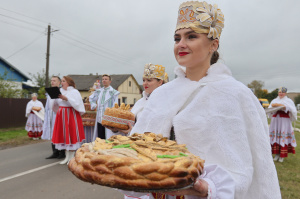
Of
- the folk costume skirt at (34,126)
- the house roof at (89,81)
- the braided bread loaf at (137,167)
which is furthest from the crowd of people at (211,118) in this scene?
the house roof at (89,81)

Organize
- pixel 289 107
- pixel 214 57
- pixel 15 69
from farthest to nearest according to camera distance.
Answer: pixel 15 69 < pixel 289 107 < pixel 214 57

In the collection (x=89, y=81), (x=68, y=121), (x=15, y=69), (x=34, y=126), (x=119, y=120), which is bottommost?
(x=34, y=126)

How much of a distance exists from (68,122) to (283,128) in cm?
630

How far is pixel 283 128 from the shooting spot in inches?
279

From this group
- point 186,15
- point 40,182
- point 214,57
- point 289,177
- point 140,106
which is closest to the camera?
point 186,15

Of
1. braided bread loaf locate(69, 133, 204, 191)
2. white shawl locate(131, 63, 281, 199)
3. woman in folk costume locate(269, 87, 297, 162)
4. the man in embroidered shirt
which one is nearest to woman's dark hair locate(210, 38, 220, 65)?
white shawl locate(131, 63, 281, 199)

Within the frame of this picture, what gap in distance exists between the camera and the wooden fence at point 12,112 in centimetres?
1335

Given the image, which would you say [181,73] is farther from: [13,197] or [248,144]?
[13,197]

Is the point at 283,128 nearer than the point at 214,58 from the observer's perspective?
No

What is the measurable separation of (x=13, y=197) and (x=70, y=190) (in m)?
0.93

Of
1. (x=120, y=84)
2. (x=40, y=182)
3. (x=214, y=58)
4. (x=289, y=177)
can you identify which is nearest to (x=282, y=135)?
(x=289, y=177)

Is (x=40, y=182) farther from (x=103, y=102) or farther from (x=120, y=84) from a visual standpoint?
(x=120, y=84)

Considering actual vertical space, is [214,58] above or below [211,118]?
above

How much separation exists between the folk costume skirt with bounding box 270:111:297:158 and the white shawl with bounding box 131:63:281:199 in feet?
21.1
